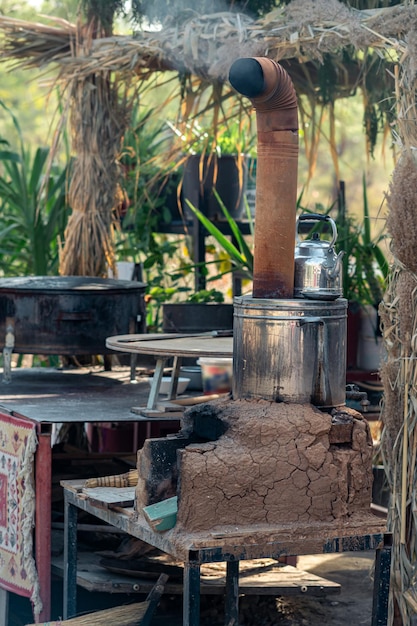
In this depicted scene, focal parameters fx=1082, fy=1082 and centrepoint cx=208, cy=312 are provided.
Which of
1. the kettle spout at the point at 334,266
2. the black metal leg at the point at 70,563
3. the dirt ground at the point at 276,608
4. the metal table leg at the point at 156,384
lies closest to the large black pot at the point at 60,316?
A: the metal table leg at the point at 156,384

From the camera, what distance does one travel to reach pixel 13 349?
245 inches

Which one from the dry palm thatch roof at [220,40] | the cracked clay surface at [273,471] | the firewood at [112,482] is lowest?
the firewood at [112,482]

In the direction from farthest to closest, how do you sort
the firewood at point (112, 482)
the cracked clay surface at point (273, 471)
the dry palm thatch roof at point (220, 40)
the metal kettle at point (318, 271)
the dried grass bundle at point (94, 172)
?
1. the dried grass bundle at point (94, 172)
2. the dry palm thatch roof at point (220, 40)
3. the firewood at point (112, 482)
4. the metal kettle at point (318, 271)
5. the cracked clay surface at point (273, 471)

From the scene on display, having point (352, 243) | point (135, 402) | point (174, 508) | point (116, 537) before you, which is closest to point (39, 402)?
point (135, 402)

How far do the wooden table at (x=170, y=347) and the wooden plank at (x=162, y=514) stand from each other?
0.93m

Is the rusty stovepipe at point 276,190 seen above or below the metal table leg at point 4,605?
above

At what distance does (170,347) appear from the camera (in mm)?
4902

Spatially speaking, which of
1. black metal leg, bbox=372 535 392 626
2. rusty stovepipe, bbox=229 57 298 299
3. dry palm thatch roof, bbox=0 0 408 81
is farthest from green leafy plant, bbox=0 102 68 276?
black metal leg, bbox=372 535 392 626

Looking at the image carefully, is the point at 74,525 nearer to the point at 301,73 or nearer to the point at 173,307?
the point at 173,307

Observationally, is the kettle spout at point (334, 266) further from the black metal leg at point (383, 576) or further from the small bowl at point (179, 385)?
the small bowl at point (179, 385)

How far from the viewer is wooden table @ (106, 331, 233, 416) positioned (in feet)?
15.8

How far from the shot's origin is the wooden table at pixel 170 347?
15.8 feet

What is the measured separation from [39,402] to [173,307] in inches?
56.0

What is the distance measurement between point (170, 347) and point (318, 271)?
0.97 m
